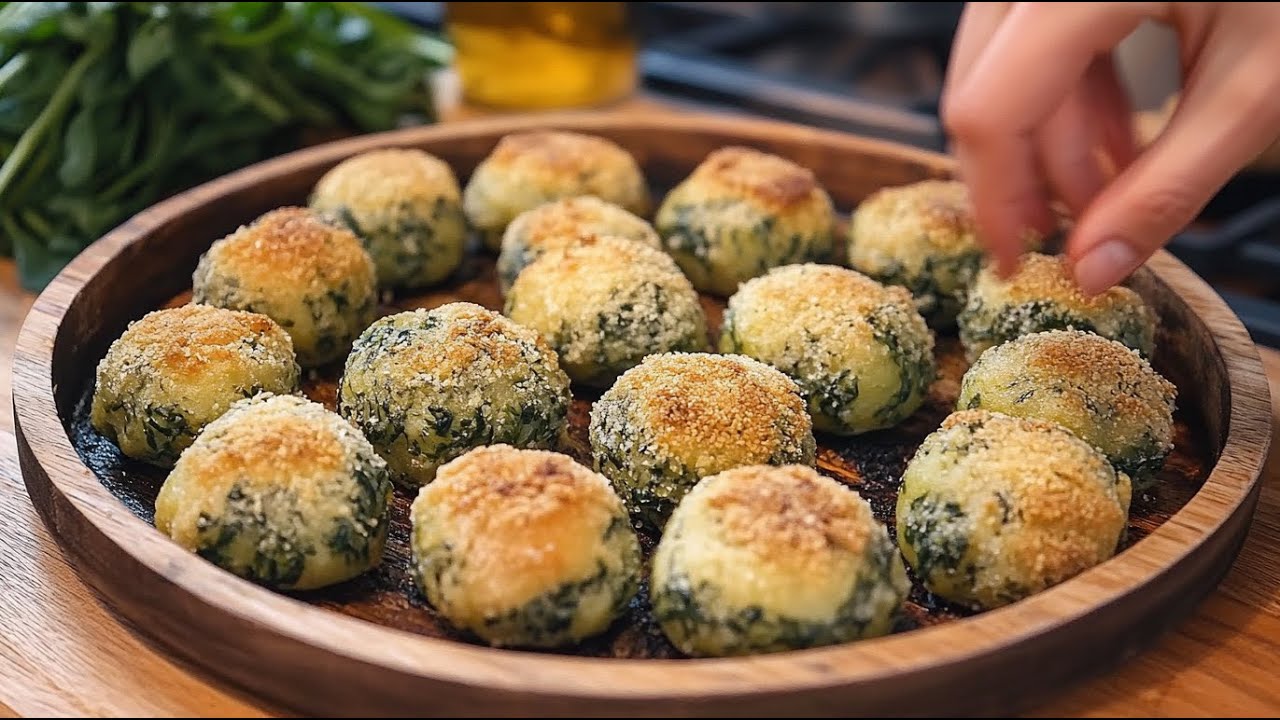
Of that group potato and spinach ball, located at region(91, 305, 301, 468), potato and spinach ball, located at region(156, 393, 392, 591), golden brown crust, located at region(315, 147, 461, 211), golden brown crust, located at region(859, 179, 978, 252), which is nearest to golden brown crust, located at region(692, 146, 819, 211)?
golden brown crust, located at region(859, 179, 978, 252)

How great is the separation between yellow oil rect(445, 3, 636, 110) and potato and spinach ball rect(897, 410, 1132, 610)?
71.7 inches

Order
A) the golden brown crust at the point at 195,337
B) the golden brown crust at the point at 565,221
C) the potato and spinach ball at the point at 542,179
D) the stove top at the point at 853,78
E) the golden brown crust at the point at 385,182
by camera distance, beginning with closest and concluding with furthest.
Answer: the golden brown crust at the point at 195,337
the golden brown crust at the point at 565,221
the golden brown crust at the point at 385,182
the potato and spinach ball at the point at 542,179
the stove top at the point at 853,78

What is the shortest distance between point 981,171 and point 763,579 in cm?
48

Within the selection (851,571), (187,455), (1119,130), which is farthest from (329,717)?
(1119,130)

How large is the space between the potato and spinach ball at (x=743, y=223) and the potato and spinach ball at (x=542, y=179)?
5.6 inches

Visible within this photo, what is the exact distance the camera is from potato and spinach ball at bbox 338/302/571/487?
171 centimetres

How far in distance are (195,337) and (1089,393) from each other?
3.96ft

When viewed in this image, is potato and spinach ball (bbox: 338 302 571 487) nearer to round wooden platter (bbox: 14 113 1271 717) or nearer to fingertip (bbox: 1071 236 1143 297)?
round wooden platter (bbox: 14 113 1271 717)

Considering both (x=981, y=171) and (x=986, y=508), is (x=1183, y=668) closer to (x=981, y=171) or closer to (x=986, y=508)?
(x=986, y=508)

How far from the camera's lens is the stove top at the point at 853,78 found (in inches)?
106

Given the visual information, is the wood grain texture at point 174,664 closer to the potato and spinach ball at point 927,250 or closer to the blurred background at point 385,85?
the potato and spinach ball at point 927,250

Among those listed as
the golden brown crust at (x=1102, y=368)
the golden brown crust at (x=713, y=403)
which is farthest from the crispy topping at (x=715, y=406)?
the golden brown crust at (x=1102, y=368)

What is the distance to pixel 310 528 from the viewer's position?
147 cm

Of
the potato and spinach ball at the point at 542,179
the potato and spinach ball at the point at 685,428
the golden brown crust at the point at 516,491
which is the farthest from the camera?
the potato and spinach ball at the point at 542,179
